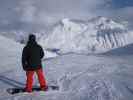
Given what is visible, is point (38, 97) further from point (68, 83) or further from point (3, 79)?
point (3, 79)

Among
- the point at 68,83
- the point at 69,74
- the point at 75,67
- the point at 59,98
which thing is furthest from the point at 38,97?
the point at 75,67

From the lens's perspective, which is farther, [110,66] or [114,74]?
[110,66]

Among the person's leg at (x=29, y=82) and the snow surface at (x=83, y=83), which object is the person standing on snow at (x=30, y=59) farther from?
the snow surface at (x=83, y=83)

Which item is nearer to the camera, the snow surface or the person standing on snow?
the snow surface

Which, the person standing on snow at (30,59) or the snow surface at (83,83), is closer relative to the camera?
the snow surface at (83,83)

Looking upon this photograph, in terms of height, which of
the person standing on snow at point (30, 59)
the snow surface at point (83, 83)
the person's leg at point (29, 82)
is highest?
the person standing on snow at point (30, 59)

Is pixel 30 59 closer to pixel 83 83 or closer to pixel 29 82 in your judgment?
pixel 29 82

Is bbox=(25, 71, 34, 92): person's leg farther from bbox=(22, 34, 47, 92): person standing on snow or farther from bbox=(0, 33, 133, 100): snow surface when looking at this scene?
bbox=(0, 33, 133, 100): snow surface

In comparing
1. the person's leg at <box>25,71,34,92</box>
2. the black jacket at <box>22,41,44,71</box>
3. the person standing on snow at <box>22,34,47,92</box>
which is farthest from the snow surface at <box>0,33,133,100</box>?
the black jacket at <box>22,41,44,71</box>

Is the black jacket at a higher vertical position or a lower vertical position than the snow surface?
higher

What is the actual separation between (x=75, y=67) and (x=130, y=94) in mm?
8395

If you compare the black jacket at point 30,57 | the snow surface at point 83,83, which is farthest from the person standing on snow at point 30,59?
the snow surface at point 83,83

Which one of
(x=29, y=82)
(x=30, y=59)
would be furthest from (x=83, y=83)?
(x=30, y=59)

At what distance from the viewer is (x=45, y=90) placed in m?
13.8
